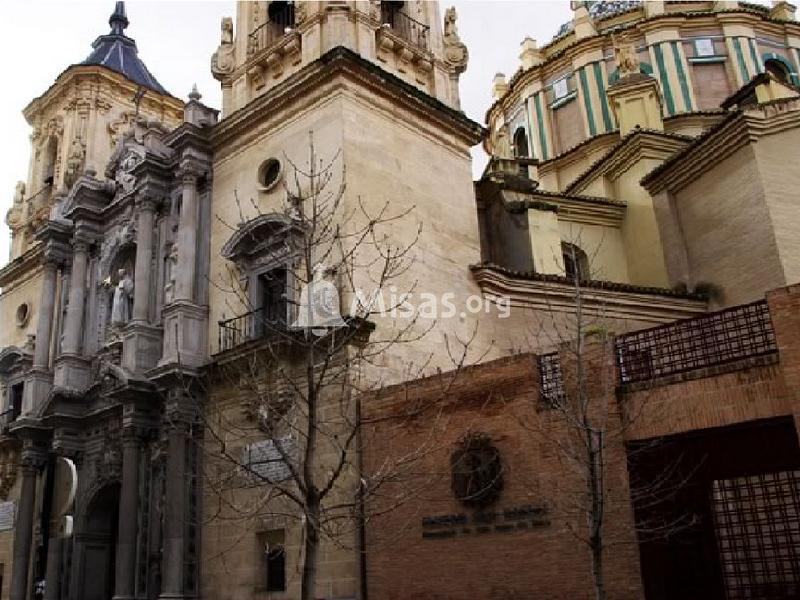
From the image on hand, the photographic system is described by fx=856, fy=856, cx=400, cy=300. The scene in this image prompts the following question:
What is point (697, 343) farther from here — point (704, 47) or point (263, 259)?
point (704, 47)

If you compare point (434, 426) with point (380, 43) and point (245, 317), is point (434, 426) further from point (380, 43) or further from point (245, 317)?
point (380, 43)

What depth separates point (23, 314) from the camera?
27172 mm

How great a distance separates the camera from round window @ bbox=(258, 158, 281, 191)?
18766mm

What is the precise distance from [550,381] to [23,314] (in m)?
20.4

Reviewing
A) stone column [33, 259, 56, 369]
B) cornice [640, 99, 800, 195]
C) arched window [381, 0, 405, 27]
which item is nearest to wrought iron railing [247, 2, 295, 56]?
arched window [381, 0, 405, 27]

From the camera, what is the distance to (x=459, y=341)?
57.4 feet

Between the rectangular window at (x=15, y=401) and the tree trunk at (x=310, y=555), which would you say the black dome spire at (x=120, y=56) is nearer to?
the rectangular window at (x=15, y=401)

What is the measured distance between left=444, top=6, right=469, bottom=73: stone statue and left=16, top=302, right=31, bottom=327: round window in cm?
1537

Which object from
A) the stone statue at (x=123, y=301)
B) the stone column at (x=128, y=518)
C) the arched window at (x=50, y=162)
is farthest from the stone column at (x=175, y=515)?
the arched window at (x=50, y=162)

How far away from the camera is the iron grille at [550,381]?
12.1m

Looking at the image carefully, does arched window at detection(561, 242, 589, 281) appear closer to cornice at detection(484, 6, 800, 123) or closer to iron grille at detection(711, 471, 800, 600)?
iron grille at detection(711, 471, 800, 600)

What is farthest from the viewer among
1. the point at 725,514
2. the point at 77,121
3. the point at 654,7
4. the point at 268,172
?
the point at 654,7

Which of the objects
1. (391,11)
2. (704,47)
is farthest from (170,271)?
(704,47)

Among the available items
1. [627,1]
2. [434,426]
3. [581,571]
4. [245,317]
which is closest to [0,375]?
[245,317]
